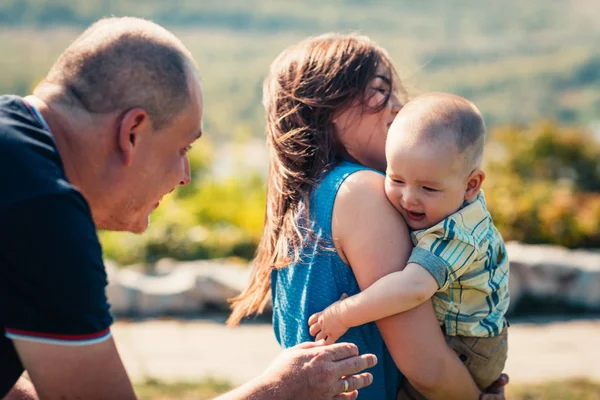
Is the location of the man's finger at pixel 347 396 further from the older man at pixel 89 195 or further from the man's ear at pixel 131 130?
the man's ear at pixel 131 130

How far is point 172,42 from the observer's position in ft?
7.24

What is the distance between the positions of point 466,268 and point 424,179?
30 cm

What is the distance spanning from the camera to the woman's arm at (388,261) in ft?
7.34

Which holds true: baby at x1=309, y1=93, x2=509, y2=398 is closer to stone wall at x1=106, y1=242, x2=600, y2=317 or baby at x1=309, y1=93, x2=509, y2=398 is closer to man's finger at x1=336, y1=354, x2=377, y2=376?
man's finger at x1=336, y1=354, x2=377, y2=376

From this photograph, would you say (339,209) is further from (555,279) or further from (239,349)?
(555,279)

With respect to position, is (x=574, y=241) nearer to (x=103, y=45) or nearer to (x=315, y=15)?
(x=103, y=45)

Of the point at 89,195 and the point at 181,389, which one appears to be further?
the point at 181,389

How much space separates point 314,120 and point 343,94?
0.40 feet

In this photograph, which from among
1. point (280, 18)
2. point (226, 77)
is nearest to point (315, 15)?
point (280, 18)

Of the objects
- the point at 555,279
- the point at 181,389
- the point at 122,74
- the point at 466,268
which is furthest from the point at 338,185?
the point at 555,279

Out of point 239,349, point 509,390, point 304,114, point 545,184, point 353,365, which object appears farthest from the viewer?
point 545,184

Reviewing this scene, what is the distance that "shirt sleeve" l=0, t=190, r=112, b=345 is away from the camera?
1783 millimetres

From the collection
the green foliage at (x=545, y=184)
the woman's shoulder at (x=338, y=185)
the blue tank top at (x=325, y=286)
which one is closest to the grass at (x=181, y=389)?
the blue tank top at (x=325, y=286)

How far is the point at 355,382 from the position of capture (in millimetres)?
2246
